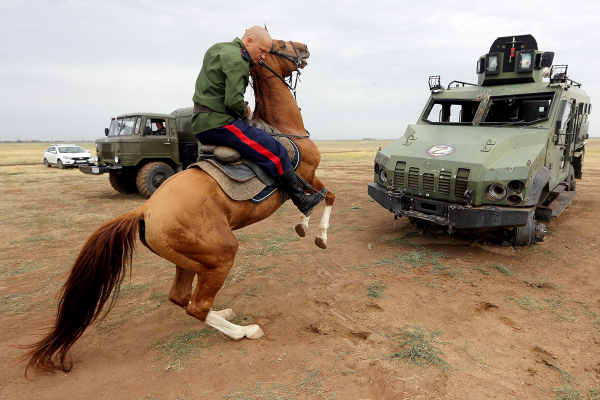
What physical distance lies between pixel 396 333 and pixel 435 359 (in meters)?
0.48

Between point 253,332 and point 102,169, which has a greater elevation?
point 102,169

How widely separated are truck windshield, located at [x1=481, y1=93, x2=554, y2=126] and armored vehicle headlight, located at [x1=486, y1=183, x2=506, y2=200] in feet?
5.95

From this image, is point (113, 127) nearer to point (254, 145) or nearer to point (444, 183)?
point (254, 145)

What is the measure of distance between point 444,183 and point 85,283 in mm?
4489

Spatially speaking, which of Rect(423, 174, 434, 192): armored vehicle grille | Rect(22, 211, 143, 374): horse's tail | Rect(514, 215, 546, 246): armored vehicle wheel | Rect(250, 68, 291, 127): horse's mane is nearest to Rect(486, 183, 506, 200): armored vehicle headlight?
Rect(423, 174, 434, 192): armored vehicle grille

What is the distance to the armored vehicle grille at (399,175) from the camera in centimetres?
557

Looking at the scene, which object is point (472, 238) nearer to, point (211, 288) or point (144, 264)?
point (211, 288)

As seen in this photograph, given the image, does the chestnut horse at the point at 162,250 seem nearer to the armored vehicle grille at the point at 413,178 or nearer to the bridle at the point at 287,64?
the bridle at the point at 287,64

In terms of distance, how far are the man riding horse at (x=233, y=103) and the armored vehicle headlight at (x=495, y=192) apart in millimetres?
3055

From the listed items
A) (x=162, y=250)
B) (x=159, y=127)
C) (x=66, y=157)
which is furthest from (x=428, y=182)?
(x=66, y=157)

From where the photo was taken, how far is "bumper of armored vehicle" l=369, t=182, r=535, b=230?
463 cm

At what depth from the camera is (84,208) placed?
10.3m

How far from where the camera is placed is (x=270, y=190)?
11.5ft

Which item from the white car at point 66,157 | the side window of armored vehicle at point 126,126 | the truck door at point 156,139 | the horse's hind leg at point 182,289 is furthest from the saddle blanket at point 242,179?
the white car at point 66,157
